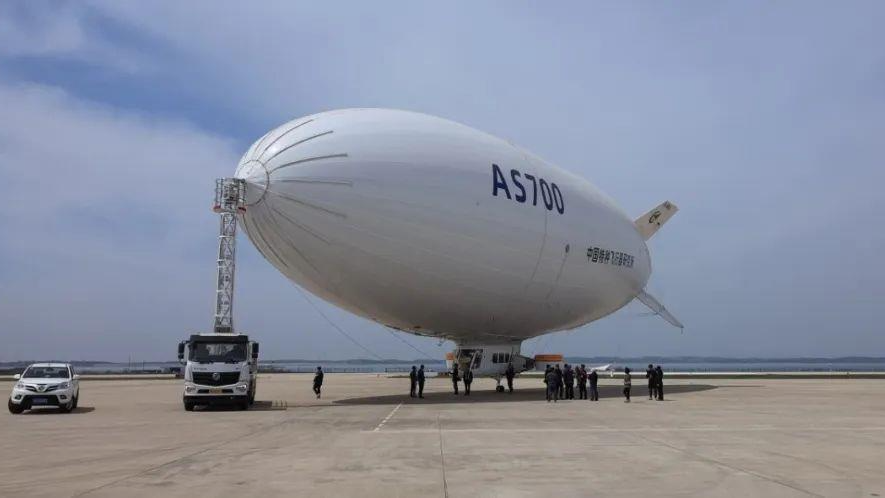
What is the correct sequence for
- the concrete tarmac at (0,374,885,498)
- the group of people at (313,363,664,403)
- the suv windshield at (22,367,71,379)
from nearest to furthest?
the concrete tarmac at (0,374,885,498)
the suv windshield at (22,367,71,379)
the group of people at (313,363,664,403)

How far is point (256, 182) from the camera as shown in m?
24.9

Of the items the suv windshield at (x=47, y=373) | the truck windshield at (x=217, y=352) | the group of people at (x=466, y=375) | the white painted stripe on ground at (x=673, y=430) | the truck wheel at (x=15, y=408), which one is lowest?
the truck wheel at (x=15, y=408)

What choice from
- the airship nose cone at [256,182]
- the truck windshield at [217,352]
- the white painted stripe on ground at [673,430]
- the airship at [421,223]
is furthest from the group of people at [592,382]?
the airship nose cone at [256,182]

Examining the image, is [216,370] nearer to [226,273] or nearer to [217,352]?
[217,352]

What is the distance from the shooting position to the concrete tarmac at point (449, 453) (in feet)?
33.5

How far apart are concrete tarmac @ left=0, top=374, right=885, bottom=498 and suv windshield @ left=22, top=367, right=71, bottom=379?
153cm

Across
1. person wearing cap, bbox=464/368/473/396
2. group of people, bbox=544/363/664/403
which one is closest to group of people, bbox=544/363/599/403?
group of people, bbox=544/363/664/403

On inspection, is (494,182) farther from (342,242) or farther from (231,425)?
(231,425)

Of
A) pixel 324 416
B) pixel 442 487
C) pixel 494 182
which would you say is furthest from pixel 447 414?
pixel 442 487

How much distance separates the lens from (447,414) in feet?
76.9

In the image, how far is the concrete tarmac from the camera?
33.5 ft

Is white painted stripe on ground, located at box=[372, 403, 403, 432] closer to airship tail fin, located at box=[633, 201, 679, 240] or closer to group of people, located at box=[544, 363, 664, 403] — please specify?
group of people, located at box=[544, 363, 664, 403]

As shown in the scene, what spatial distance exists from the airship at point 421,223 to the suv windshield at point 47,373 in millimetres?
8192

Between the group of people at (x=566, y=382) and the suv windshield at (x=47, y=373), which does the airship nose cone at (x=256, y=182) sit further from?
the group of people at (x=566, y=382)
